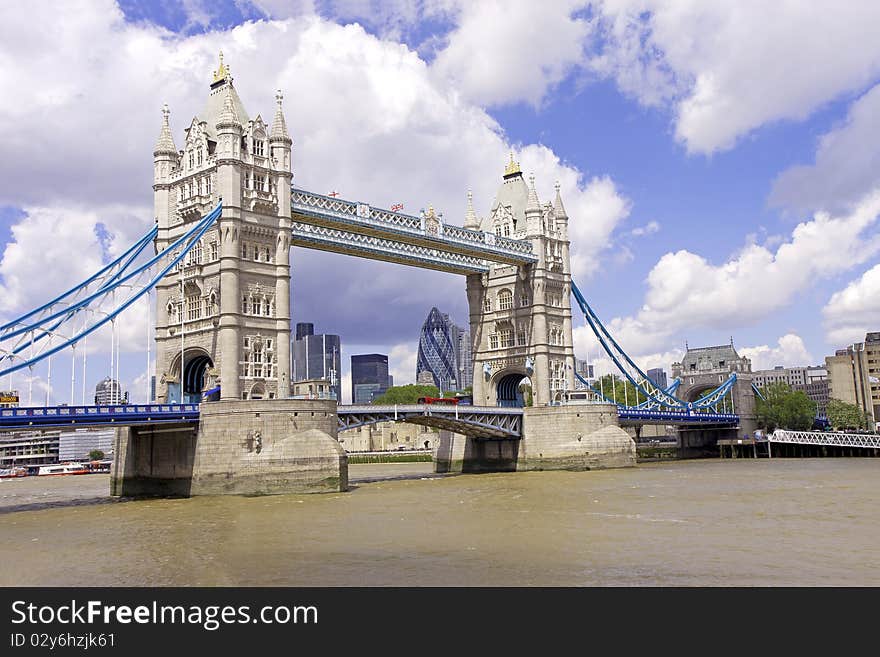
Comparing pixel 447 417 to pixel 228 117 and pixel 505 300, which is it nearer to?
pixel 505 300

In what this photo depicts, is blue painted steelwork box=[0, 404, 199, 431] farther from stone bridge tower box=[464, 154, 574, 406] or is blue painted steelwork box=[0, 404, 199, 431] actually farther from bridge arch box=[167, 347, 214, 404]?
stone bridge tower box=[464, 154, 574, 406]

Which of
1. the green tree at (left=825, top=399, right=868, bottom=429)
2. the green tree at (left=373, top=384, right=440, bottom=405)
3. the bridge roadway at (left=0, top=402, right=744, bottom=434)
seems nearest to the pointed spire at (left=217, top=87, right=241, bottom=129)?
the bridge roadway at (left=0, top=402, right=744, bottom=434)

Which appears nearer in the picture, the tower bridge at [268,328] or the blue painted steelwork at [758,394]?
the tower bridge at [268,328]

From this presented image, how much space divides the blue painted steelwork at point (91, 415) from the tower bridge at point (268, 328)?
9 cm

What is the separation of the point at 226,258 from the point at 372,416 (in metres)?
15.1

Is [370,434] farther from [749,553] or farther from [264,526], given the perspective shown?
[749,553]

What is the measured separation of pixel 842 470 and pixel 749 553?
44.9m

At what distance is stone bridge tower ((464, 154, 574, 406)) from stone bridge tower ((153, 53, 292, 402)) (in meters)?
26.0

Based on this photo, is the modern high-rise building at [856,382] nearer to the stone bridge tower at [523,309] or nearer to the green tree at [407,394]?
the green tree at [407,394]

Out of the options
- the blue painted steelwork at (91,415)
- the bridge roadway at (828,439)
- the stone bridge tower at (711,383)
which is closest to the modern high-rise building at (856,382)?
the stone bridge tower at (711,383)

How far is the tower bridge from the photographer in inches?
1954

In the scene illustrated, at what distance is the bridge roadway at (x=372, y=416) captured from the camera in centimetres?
4372

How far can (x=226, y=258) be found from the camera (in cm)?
5456
